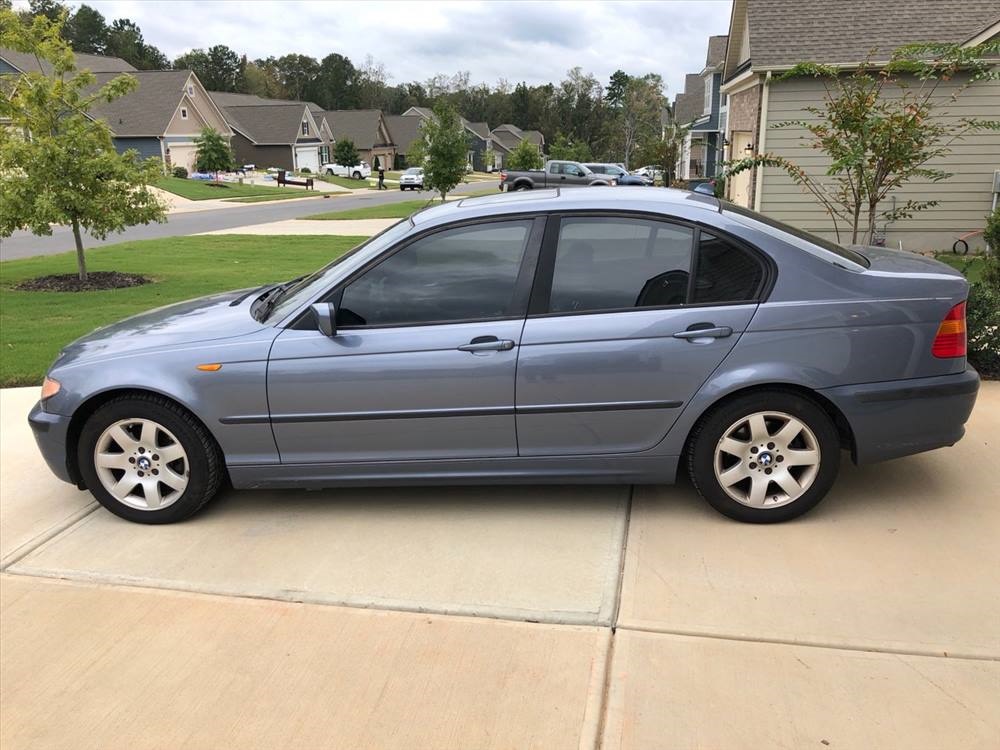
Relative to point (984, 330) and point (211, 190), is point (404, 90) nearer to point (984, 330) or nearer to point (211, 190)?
point (211, 190)

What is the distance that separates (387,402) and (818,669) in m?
2.19

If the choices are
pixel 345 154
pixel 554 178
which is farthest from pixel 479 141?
pixel 554 178

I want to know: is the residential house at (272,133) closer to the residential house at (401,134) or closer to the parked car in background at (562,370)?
the residential house at (401,134)

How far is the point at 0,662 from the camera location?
3209 mm

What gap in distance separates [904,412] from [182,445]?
3546 millimetres

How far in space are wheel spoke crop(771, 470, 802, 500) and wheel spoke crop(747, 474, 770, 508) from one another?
0.05 metres

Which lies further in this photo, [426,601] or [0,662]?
[426,601]

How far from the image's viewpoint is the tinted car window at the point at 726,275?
3.96 meters

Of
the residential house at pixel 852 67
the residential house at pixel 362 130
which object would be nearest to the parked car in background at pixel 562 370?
the residential house at pixel 852 67

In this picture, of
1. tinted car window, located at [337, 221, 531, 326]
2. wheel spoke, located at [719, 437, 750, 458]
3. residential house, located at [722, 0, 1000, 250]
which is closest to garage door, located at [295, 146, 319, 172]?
residential house, located at [722, 0, 1000, 250]

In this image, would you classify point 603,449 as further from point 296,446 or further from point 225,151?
point 225,151

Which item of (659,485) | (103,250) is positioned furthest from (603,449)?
(103,250)

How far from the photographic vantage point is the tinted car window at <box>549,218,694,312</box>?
13.1 ft

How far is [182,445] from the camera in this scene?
419cm
